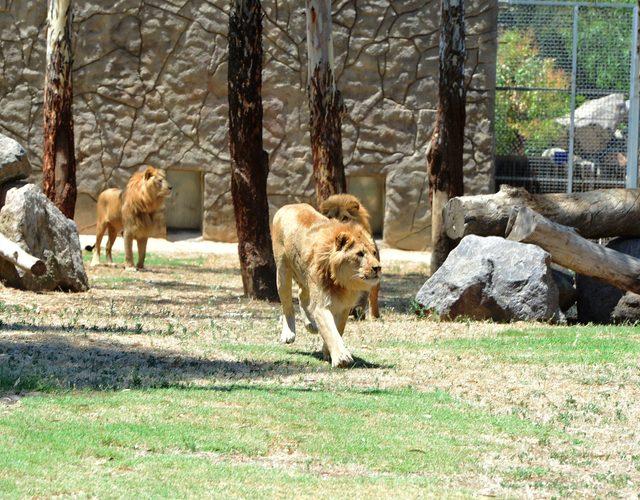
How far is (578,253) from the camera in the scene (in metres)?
12.3

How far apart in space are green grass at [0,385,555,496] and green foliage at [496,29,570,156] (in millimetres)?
13035

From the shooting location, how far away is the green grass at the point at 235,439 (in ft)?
19.4

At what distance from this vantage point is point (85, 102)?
21641mm

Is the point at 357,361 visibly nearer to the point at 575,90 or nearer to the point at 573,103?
the point at 573,103

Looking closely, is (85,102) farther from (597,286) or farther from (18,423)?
(18,423)

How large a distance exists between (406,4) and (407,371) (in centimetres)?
1308

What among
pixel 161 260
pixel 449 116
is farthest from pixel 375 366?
pixel 161 260

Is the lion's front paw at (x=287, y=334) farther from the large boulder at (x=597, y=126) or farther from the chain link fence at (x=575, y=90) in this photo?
the large boulder at (x=597, y=126)

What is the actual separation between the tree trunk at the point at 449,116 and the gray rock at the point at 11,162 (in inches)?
197

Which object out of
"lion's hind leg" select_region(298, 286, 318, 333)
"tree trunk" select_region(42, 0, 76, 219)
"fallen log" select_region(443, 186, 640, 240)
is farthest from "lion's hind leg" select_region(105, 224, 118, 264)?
"lion's hind leg" select_region(298, 286, 318, 333)

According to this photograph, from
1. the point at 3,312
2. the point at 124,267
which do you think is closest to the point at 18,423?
the point at 3,312

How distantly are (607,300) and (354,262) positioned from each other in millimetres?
4744

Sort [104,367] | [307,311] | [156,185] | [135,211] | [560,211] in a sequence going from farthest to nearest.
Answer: [156,185] → [135,211] → [560,211] → [307,311] → [104,367]

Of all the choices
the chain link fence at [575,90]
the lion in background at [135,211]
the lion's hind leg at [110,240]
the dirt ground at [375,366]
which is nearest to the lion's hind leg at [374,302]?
the dirt ground at [375,366]
